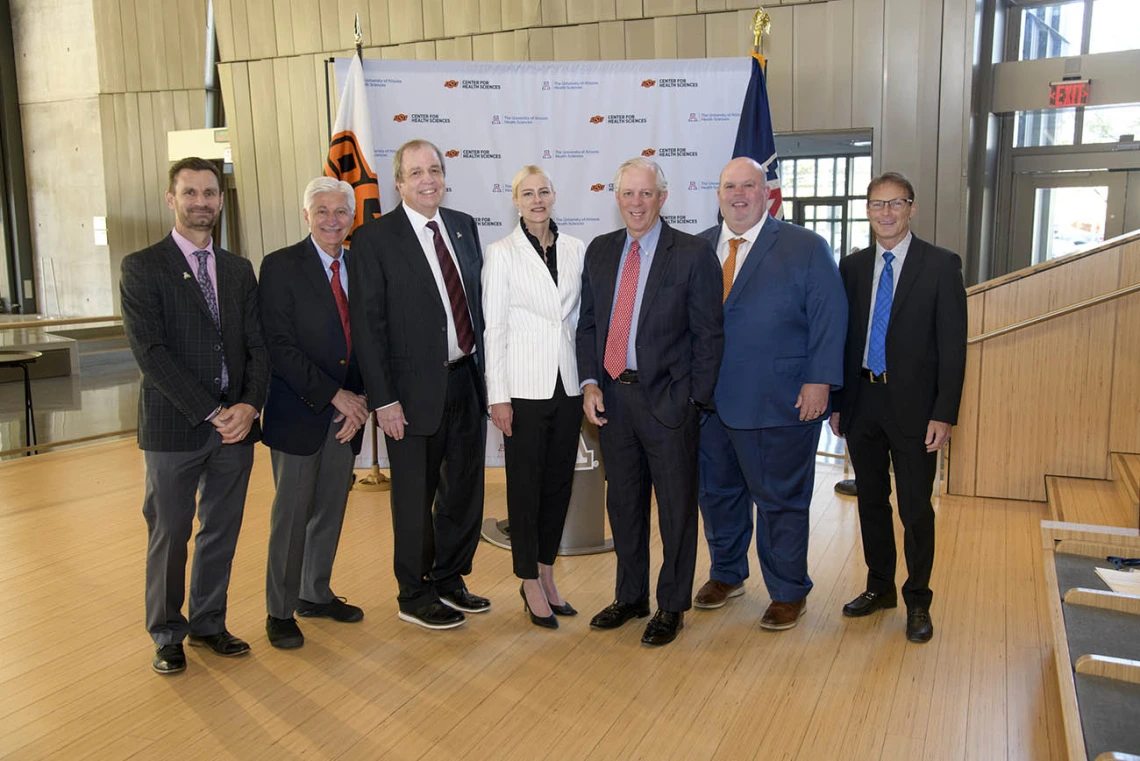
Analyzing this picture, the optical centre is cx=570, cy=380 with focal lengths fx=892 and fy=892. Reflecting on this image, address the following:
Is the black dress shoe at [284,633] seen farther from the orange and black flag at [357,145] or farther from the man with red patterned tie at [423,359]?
the orange and black flag at [357,145]

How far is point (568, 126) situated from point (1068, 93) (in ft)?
13.0

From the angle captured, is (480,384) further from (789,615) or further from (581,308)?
(789,615)

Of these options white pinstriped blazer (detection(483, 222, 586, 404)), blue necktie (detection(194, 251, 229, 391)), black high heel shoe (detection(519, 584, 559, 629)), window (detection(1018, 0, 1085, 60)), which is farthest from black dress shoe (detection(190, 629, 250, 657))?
window (detection(1018, 0, 1085, 60))

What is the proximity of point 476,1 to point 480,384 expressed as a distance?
5.21 metres

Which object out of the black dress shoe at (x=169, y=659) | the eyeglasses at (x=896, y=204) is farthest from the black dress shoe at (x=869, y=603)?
the black dress shoe at (x=169, y=659)

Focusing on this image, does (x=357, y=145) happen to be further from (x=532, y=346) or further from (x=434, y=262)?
(x=532, y=346)

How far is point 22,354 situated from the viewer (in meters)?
6.59

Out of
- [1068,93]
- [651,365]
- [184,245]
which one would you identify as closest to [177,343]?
[184,245]

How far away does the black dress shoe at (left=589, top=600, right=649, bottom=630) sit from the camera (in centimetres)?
323

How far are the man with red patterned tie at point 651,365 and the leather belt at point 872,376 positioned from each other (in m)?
0.55

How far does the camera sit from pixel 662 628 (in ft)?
10.3

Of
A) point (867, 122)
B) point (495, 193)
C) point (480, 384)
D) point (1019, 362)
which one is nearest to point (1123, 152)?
point (867, 122)

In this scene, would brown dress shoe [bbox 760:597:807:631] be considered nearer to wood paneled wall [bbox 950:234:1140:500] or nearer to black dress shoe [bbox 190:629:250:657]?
black dress shoe [bbox 190:629:250:657]

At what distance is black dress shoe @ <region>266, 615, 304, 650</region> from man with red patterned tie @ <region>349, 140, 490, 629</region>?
0.38 meters
